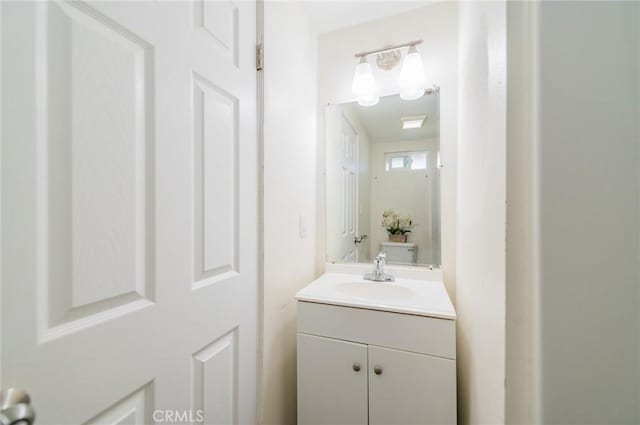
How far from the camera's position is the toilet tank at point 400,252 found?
4.62 ft

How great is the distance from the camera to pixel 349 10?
138 centimetres

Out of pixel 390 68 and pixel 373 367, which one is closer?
pixel 373 367

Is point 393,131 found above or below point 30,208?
above

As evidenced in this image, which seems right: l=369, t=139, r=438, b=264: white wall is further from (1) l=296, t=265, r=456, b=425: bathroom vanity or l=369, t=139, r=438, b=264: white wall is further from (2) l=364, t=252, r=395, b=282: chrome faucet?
(1) l=296, t=265, r=456, b=425: bathroom vanity

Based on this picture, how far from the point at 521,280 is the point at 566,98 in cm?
28

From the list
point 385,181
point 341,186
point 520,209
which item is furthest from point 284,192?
point 520,209

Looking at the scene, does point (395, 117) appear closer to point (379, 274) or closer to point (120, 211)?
point (379, 274)

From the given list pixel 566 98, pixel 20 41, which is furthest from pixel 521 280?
pixel 20 41

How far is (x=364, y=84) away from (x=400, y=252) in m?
1.00

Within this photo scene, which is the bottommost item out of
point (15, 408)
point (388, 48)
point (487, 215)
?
point (15, 408)

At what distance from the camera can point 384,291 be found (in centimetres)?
129

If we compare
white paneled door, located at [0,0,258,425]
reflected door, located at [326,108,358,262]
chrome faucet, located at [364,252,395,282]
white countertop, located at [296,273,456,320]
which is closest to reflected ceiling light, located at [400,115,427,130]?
reflected door, located at [326,108,358,262]

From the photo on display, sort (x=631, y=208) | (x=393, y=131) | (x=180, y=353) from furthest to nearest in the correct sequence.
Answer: (x=393, y=131)
(x=180, y=353)
(x=631, y=208)

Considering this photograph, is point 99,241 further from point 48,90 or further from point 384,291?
point 384,291
